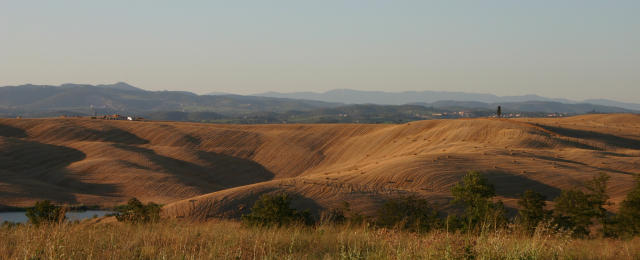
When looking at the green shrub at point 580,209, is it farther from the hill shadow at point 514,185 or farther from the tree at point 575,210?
the hill shadow at point 514,185

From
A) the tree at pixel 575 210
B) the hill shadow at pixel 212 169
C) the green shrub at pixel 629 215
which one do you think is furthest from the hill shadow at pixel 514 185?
the hill shadow at pixel 212 169

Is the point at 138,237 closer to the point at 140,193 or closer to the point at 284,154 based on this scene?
the point at 140,193

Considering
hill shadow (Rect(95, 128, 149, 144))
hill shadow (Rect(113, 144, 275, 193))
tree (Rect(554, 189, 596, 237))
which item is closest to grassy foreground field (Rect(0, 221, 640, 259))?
tree (Rect(554, 189, 596, 237))

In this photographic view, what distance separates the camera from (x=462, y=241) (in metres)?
8.30

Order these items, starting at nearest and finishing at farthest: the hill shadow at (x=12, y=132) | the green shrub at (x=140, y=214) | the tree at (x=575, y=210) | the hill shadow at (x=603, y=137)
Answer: the green shrub at (x=140, y=214) < the tree at (x=575, y=210) < the hill shadow at (x=603, y=137) < the hill shadow at (x=12, y=132)

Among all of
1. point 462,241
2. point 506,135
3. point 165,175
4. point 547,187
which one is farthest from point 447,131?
point 462,241

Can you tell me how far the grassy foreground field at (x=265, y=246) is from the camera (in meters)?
7.90

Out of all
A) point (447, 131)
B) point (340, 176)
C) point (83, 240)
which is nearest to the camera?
point (83, 240)

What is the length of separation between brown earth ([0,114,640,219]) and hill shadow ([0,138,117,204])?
0.44ft

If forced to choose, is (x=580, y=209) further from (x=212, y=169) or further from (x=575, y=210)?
(x=212, y=169)

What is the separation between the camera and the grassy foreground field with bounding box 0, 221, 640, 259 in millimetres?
7898

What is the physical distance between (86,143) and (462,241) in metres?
77.1

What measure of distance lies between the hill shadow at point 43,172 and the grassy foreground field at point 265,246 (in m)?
48.5

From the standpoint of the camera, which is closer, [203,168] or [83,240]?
[83,240]
